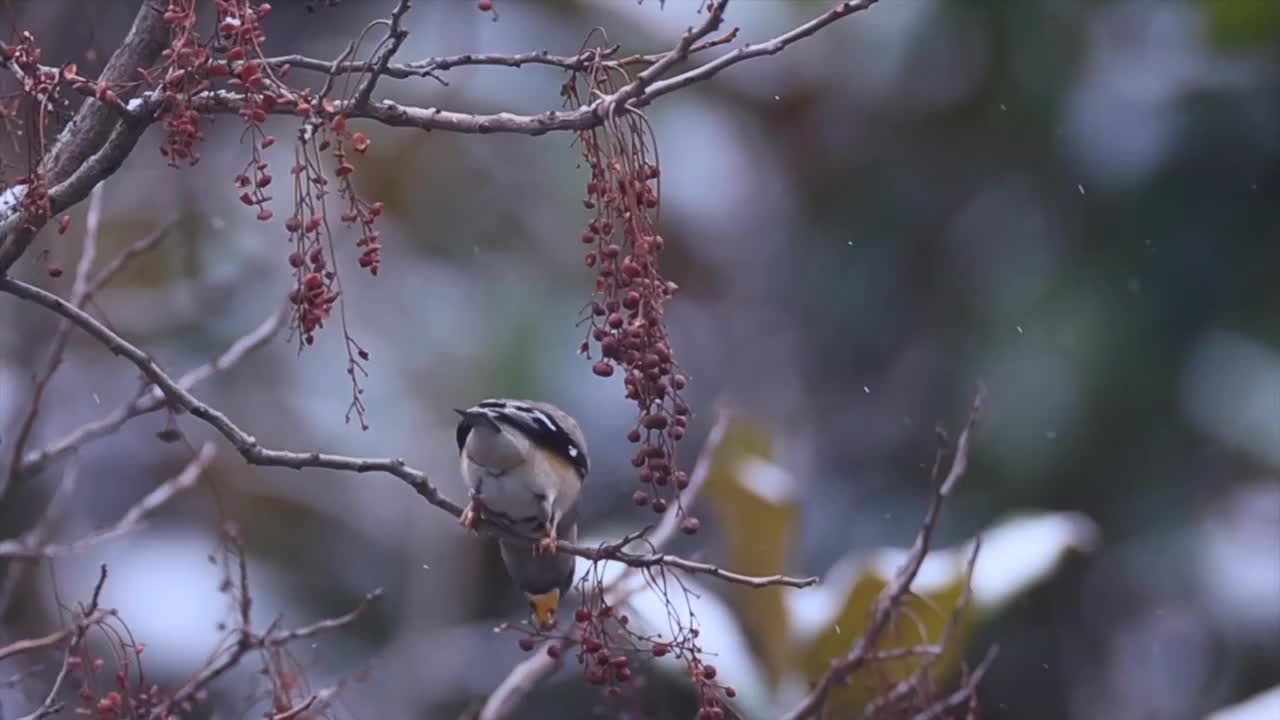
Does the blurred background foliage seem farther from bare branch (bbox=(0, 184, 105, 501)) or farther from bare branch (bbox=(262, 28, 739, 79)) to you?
bare branch (bbox=(262, 28, 739, 79))

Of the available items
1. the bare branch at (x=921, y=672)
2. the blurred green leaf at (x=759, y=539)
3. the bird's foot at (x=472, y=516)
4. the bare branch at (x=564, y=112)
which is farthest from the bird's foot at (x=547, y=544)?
the blurred green leaf at (x=759, y=539)

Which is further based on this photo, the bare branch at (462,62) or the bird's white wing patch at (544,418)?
the bird's white wing patch at (544,418)

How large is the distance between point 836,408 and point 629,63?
6869mm

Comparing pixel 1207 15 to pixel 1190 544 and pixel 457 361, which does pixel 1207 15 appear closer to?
pixel 1190 544

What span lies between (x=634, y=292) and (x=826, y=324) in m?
6.97

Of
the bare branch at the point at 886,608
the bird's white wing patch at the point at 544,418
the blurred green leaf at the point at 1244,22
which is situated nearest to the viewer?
the bare branch at the point at 886,608

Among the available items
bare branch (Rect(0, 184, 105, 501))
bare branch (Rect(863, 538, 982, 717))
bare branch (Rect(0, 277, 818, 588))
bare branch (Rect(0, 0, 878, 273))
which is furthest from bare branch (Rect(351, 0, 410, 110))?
bare branch (Rect(863, 538, 982, 717))

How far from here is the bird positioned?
3.01m

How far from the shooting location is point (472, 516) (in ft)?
8.80

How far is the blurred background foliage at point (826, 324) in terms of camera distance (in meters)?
6.87

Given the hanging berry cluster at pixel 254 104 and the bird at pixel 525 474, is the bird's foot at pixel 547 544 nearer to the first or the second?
the bird at pixel 525 474

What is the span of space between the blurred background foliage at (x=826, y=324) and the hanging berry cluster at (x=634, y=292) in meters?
3.81

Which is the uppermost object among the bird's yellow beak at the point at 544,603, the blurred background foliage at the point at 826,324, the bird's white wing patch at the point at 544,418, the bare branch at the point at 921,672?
the blurred background foliage at the point at 826,324

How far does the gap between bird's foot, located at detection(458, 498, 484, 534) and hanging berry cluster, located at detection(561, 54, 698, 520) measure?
604mm
